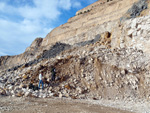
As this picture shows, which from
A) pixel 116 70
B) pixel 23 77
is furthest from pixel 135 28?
pixel 23 77

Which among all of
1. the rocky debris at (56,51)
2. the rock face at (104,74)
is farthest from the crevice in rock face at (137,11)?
the rocky debris at (56,51)

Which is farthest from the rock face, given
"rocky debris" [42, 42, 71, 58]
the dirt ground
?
"rocky debris" [42, 42, 71, 58]

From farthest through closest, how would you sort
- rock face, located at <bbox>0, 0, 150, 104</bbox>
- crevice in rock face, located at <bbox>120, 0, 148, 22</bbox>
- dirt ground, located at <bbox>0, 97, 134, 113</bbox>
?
crevice in rock face, located at <bbox>120, 0, 148, 22</bbox> < rock face, located at <bbox>0, 0, 150, 104</bbox> < dirt ground, located at <bbox>0, 97, 134, 113</bbox>

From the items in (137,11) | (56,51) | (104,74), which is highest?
(137,11)

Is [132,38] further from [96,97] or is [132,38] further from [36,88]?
[36,88]

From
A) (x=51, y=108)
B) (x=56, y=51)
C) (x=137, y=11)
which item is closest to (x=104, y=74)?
(x=51, y=108)

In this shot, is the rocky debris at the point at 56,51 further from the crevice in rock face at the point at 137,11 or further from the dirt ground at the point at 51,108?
the dirt ground at the point at 51,108

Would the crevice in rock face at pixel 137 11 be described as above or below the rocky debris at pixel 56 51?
above

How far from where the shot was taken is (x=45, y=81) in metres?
8.58

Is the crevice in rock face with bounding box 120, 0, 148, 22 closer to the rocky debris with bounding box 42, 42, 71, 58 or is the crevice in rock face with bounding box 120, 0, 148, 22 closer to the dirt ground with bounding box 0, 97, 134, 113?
the rocky debris with bounding box 42, 42, 71, 58

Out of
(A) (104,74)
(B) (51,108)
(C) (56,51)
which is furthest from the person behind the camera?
(C) (56,51)

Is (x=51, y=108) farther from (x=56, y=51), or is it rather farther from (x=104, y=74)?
(x=56, y=51)

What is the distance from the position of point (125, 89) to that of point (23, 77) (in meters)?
6.44

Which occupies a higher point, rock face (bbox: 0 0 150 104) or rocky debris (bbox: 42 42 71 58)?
rocky debris (bbox: 42 42 71 58)
